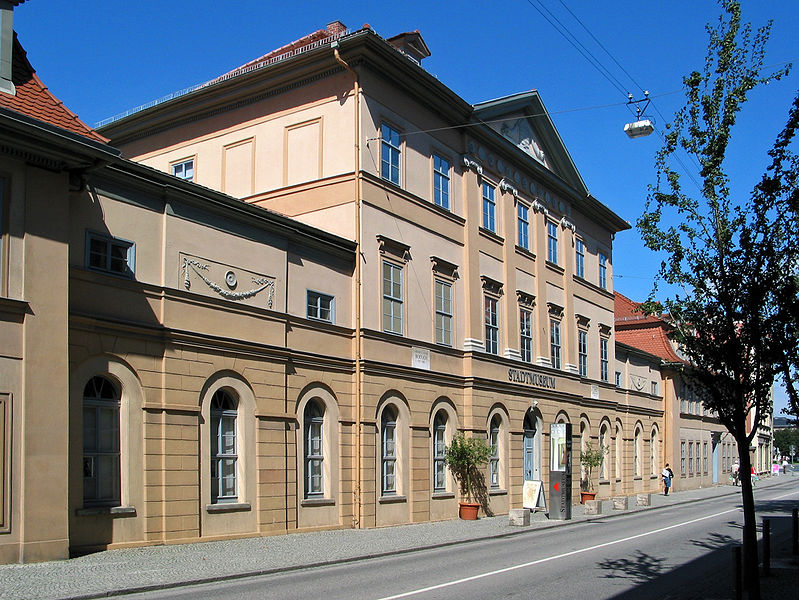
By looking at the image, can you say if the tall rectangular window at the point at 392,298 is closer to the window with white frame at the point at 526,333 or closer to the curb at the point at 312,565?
the curb at the point at 312,565

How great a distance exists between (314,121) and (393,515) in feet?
37.4

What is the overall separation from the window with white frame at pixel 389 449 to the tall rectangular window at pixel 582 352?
1629cm

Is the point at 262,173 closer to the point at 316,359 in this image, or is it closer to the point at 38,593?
the point at 316,359

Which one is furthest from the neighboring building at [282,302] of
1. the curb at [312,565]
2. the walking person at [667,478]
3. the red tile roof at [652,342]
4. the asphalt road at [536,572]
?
the red tile roof at [652,342]

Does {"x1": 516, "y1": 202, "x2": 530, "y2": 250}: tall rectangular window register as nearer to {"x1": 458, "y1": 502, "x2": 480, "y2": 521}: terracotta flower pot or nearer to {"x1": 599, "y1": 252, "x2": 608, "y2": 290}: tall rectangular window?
{"x1": 599, "y1": 252, "x2": 608, "y2": 290}: tall rectangular window

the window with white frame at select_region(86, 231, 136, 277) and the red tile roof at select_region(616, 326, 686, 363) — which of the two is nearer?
the window with white frame at select_region(86, 231, 136, 277)

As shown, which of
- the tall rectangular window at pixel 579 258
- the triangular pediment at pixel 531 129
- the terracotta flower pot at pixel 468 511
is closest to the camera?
the terracotta flower pot at pixel 468 511

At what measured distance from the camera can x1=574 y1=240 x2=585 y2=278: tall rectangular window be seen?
40.6 metres

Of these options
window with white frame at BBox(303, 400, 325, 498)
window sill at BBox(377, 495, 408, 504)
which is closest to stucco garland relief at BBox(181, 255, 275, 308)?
window with white frame at BBox(303, 400, 325, 498)

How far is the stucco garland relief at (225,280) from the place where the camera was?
19.3 metres

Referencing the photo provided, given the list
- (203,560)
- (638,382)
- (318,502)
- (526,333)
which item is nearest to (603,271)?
(638,382)

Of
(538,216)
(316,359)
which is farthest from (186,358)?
(538,216)

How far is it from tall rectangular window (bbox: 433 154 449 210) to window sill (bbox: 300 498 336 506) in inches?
412

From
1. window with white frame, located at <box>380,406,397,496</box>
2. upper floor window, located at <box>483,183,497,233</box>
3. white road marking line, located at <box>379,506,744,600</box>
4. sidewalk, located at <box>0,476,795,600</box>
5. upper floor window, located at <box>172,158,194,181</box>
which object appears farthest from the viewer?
upper floor window, located at <box>483,183,497,233</box>
